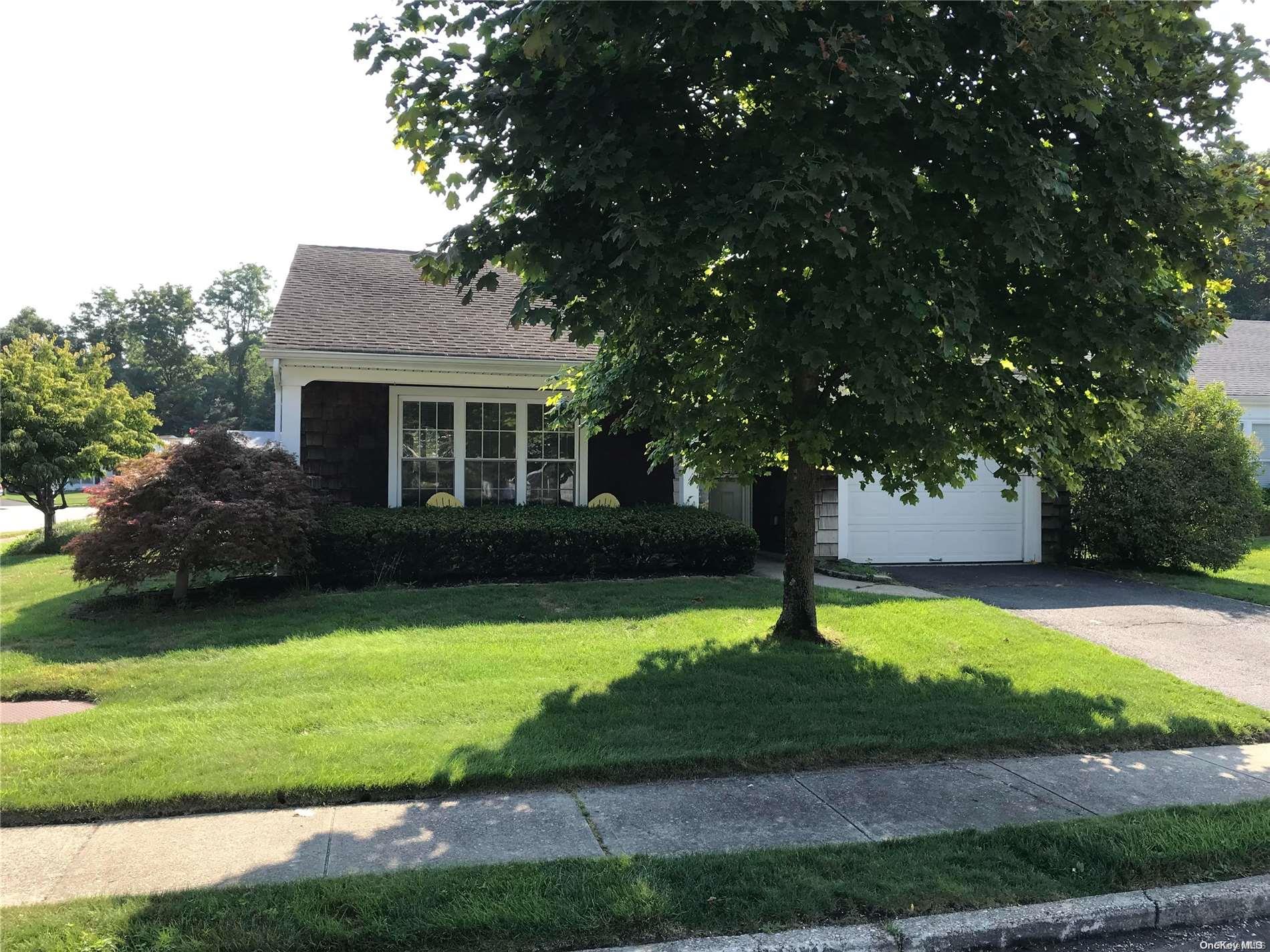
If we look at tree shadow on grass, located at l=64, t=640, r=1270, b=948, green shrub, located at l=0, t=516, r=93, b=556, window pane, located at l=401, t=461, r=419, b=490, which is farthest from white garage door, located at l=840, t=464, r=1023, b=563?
green shrub, located at l=0, t=516, r=93, b=556

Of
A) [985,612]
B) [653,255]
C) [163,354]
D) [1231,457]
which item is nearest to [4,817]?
[653,255]

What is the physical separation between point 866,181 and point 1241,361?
20.6 metres

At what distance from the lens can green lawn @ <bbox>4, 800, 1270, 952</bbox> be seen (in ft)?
10.5

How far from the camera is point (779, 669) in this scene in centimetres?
684

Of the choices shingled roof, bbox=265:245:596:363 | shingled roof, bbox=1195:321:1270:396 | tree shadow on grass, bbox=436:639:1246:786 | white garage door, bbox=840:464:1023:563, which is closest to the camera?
tree shadow on grass, bbox=436:639:1246:786

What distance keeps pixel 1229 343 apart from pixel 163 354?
226 feet

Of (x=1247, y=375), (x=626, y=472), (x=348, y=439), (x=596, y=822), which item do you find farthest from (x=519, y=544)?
(x=1247, y=375)

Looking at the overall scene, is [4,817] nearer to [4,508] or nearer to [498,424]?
[498,424]

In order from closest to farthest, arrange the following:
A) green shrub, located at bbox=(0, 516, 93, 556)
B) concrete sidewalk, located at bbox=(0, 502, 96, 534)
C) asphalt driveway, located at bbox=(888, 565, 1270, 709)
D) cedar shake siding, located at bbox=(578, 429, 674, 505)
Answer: asphalt driveway, located at bbox=(888, 565, 1270, 709), cedar shake siding, located at bbox=(578, 429, 674, 505), green shrub, located at bbox=(0, 516, 93, 556), concrete sidewalk, located at bbox=(0, 502, 96, 534)

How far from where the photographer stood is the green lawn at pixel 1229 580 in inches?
431

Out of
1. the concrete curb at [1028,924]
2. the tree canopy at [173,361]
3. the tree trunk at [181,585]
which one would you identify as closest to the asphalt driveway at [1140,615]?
the concrete curb at [1028,924]

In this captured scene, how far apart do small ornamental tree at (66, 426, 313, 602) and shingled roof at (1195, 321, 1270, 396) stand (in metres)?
17.9

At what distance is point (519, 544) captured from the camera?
10828mm

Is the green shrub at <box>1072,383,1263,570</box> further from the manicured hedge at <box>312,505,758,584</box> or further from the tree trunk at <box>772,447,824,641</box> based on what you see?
the tree trunk at <box>772,447,824,641</box>
